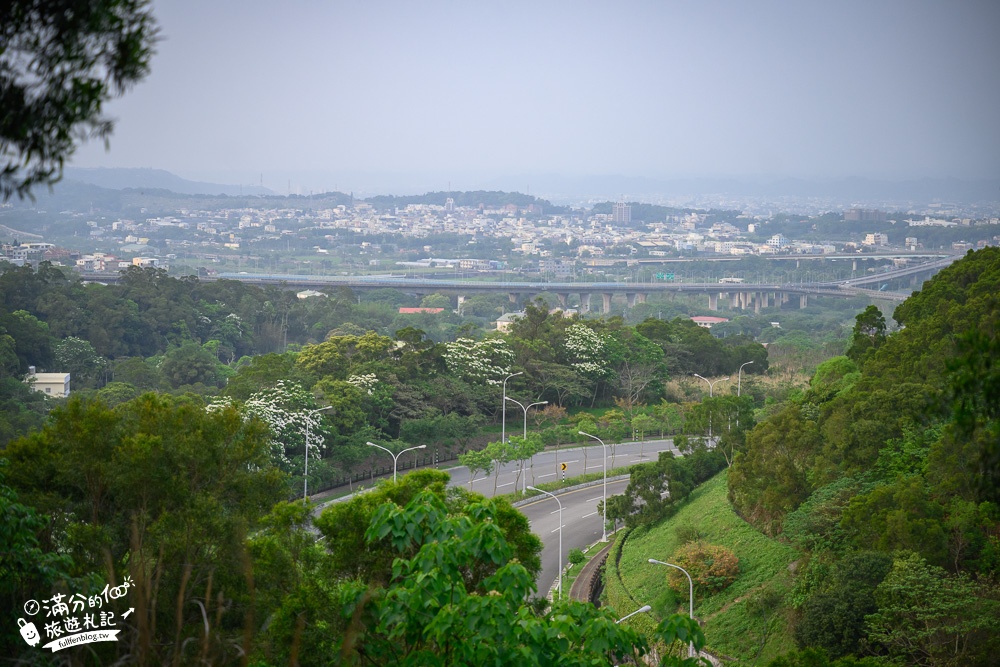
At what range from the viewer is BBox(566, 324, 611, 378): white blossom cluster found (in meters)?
32.3

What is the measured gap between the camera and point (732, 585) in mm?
15477

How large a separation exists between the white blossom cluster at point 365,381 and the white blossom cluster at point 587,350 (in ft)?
26.6

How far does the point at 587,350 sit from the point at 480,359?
14.6 feet

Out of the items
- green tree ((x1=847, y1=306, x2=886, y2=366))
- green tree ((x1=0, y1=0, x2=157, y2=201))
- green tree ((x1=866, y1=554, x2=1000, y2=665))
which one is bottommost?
green tree ((x1=866, y1=554, x2=1000, y2=665))

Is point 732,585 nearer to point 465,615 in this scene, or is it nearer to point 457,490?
point 457,490

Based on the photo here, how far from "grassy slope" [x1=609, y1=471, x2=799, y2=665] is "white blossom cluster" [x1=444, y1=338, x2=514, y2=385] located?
10403mm

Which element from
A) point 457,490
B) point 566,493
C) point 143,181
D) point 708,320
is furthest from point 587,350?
point 143,181

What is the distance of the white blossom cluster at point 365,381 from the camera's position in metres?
26.1

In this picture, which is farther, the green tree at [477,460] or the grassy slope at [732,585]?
the green tree at [477,460]

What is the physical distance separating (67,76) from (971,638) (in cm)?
1085

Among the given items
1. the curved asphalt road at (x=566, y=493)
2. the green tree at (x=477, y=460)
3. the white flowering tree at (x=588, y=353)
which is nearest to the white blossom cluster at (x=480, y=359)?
the white flowering tree at (x=588, y=353)

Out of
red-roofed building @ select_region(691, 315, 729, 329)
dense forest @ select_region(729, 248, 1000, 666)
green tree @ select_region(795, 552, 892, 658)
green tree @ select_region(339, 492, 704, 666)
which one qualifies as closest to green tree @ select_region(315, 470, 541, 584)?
green tree @ select_region(339, 492, 704, 666)

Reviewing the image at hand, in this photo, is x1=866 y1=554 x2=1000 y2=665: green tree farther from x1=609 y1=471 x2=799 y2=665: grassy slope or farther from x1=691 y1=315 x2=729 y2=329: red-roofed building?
x1=691 y1=315 x2=729 y2=329: red-roofed building

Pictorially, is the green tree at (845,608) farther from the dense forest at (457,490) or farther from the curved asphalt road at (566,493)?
the curved asphalt road at (566,493)
